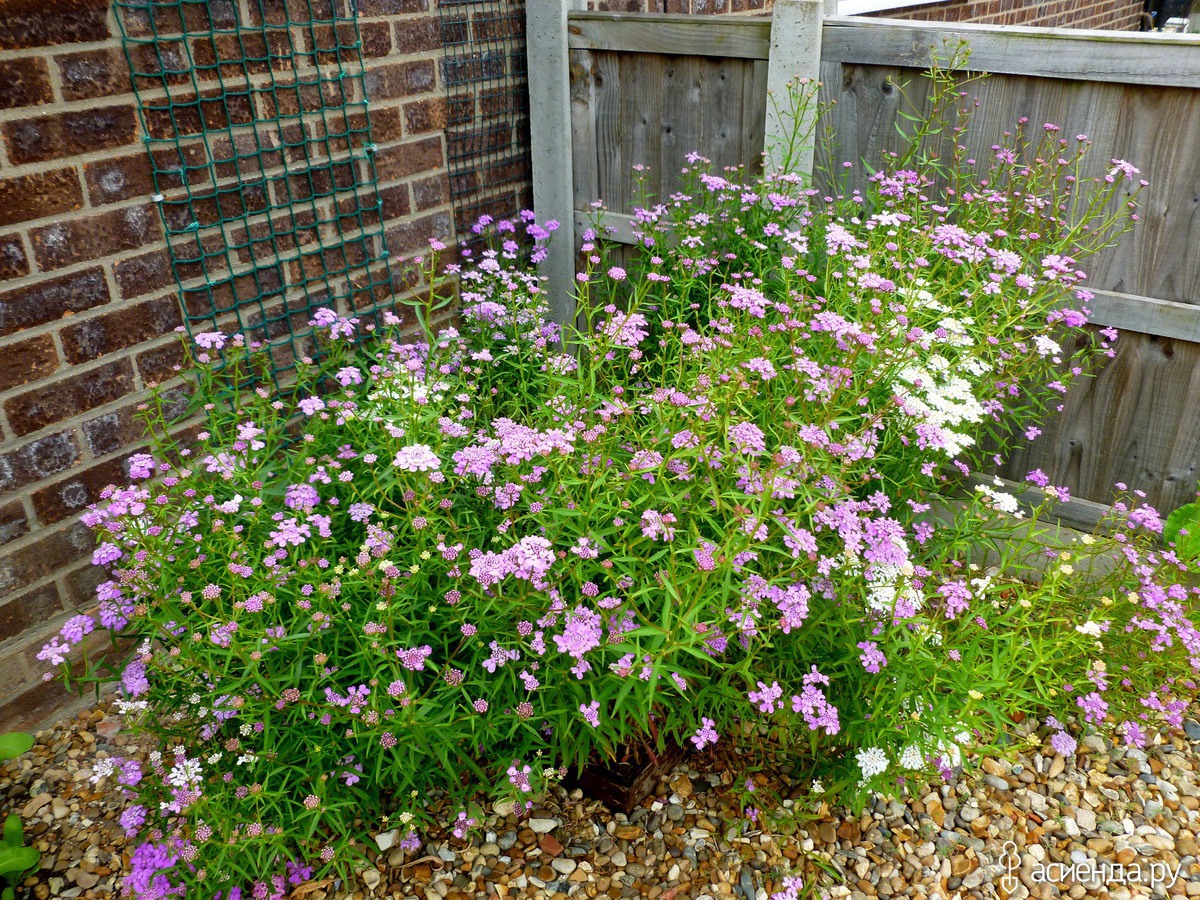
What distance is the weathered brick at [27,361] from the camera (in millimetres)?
2607

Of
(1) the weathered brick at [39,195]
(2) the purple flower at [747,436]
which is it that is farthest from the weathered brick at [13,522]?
(2) the purple flower at [747,436]

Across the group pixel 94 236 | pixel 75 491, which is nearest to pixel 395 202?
pixel 94 236

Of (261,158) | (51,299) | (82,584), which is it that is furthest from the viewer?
(261,158)

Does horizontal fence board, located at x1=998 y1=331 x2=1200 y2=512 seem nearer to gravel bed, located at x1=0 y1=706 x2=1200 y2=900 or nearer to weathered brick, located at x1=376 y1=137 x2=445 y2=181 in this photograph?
gravel bed, located at x1=0 y1=706 x2=1200 y2=900

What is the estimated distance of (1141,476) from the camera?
3.50 meters

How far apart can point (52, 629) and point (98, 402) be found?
2.36ft

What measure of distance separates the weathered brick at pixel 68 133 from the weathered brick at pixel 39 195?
48 mm

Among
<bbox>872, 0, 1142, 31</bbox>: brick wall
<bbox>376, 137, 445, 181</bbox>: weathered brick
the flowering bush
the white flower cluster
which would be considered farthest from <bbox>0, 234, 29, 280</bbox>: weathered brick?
<bbox>872, 0, 1142, 31</bbox>: brick wall

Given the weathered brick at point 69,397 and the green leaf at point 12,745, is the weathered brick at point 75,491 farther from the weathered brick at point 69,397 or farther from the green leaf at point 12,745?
the green leaf at point 12,745

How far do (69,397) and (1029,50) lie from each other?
3.37 metres

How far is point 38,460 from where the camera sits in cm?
274

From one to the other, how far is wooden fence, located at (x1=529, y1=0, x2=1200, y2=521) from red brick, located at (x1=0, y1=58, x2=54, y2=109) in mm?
2298

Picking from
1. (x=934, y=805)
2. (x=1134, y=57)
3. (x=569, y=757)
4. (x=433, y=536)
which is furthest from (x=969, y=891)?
(x=1134, y=57)

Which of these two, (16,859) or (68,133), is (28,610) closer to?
(16,859)
